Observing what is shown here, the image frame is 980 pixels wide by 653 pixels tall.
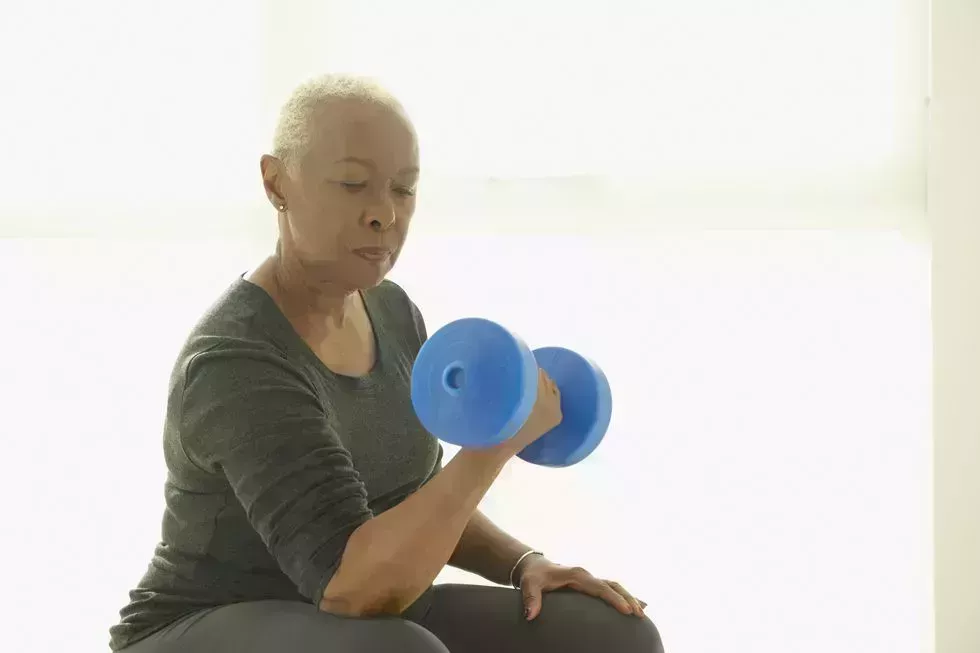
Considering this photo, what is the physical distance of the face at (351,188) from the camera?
3.90 feet

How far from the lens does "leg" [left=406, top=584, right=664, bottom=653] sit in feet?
4.14

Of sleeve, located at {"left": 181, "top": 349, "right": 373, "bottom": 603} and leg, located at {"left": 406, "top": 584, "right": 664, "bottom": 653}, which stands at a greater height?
sleeve, located at {"left": 181, "top": 349, "right": 373, "bottom": 603}

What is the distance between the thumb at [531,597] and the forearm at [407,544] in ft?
0.82

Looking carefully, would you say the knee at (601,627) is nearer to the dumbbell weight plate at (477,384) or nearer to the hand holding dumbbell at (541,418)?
the hand holding dumbbell at (541,418)

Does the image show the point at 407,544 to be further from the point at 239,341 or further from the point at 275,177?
the point at 275,177

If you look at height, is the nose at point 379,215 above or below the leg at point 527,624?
above

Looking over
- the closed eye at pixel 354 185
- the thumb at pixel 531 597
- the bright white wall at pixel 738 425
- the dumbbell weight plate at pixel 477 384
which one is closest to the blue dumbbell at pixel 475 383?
the dumbbell weight plate at pixel 477 384

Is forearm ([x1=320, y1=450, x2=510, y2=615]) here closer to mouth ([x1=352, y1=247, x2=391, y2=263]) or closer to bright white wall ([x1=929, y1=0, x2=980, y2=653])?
mouth ([x1=352, y1=247, x2=391, y2=263])

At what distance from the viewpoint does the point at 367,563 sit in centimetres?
105

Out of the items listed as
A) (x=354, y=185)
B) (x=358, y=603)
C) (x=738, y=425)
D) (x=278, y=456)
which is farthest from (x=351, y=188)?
Result: (x=738, y=425)

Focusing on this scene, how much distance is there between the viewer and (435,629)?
134 centimetres

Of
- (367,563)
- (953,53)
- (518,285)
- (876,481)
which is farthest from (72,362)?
(953,53)

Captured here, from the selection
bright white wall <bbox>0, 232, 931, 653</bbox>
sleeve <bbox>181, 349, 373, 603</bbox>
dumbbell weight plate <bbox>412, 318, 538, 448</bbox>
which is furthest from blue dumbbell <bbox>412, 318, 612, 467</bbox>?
bright white wall <bbox>0, 232, 931, 653</bbox>

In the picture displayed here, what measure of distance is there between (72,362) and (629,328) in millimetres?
1240
